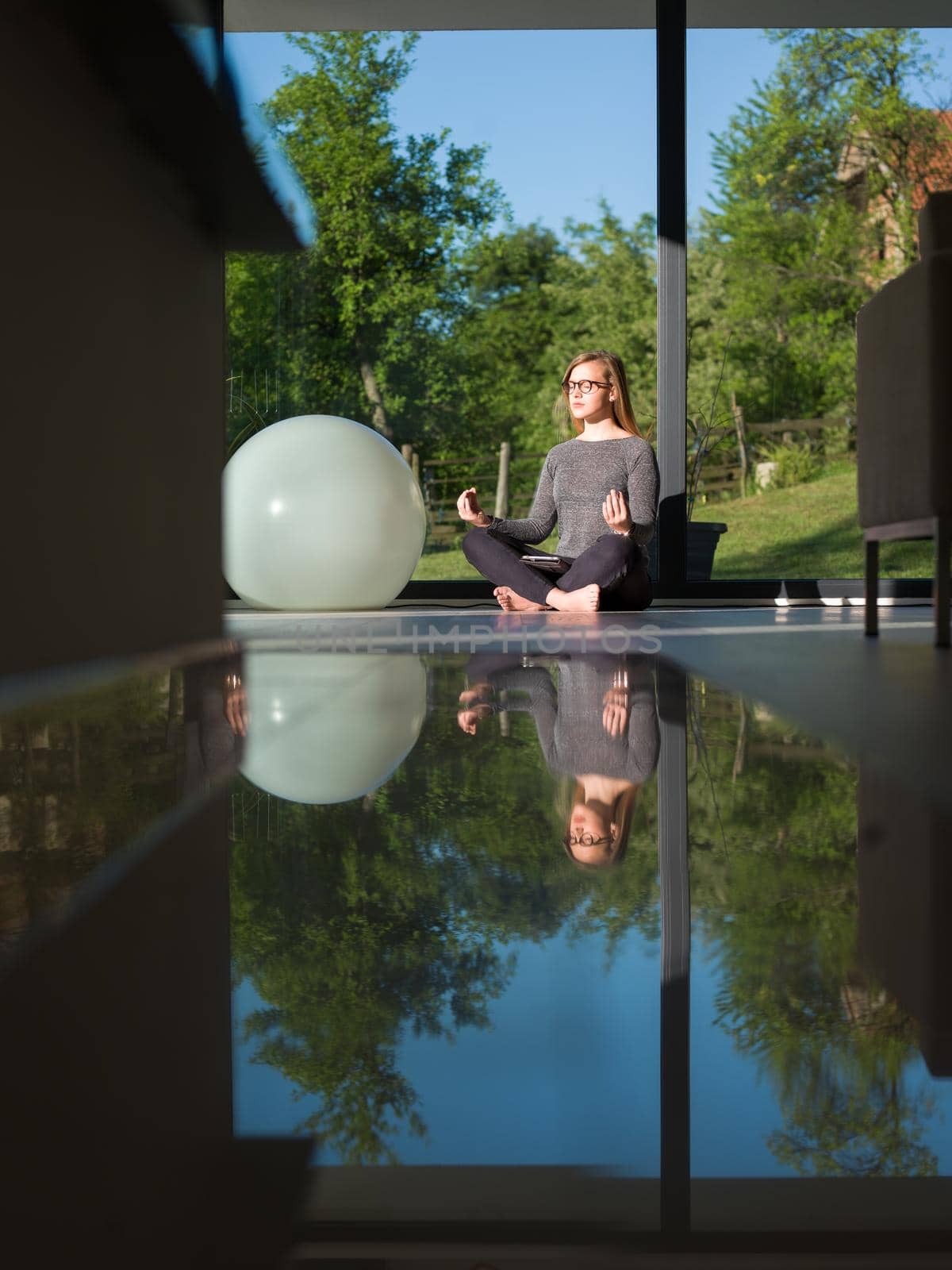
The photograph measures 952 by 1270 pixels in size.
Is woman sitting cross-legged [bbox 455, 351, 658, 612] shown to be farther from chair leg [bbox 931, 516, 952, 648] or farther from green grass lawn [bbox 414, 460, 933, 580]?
green grass lawn [bbox 414, 460, 933, 580]

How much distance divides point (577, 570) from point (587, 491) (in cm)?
34

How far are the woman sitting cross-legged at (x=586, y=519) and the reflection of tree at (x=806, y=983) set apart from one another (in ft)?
9.52

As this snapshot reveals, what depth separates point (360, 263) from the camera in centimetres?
551

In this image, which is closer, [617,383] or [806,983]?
[806,983]

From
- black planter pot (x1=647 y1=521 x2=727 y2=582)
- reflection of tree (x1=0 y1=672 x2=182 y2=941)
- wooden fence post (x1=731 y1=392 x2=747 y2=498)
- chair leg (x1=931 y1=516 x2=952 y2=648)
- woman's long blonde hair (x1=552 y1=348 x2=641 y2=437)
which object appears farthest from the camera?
wooden fence post (x1=731 y1=392 x2=747 y2=498)

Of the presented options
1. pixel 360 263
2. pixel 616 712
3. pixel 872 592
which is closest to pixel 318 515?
pixel 872 592

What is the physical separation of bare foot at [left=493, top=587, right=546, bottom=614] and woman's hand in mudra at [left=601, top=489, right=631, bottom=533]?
462 mm

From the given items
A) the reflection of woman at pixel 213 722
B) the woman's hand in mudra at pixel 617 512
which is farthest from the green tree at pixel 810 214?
the reflection of woman at pixel 213 722

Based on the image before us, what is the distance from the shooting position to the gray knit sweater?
379cm

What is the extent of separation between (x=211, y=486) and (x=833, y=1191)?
4.13 metres

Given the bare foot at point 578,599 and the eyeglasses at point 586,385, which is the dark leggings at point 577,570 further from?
the eyeglasses at point 586,385

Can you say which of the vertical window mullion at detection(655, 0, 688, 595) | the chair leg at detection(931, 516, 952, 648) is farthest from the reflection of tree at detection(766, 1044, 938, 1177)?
the vertical window mullion at detection(655, 0, 688, 595)

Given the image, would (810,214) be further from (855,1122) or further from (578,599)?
(855,1122)

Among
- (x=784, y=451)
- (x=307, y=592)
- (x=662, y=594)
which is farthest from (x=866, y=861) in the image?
(x=784, y=451)
